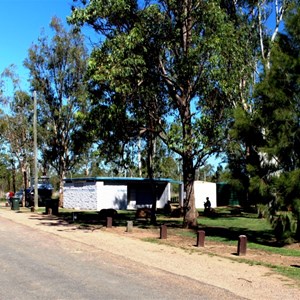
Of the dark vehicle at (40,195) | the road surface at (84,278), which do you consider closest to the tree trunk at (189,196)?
the road surface at (84,278)

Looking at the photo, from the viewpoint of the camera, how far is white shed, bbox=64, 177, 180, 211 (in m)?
37.0

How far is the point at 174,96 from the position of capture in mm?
20703

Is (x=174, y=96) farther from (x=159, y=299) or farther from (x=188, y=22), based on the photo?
(x=159, y=299)

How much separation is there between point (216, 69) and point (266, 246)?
700 cm

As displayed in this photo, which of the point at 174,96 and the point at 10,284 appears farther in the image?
the point at 174,96

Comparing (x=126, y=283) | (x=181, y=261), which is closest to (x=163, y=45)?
(x=181, y=261)

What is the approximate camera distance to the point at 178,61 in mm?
18953

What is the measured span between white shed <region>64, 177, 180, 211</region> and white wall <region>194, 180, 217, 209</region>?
13.1ft

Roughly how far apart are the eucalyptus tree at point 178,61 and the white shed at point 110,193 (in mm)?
17300

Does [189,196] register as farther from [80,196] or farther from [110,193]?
[80,196]

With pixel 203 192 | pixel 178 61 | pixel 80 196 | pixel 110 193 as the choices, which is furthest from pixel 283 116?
pixel 203 192

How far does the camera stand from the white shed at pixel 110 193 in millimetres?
37031

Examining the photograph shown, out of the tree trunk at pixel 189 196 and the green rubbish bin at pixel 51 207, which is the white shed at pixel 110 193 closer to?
the green rubbish bin at pixel 51 207

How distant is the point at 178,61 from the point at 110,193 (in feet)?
67.0
